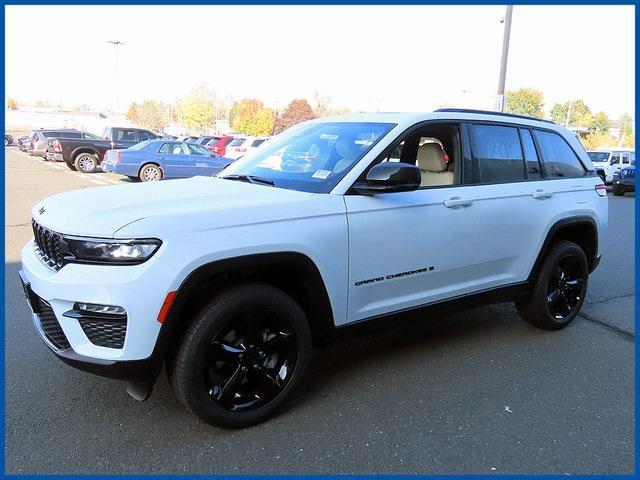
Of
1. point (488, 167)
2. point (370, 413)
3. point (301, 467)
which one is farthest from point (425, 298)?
point (301, 467)

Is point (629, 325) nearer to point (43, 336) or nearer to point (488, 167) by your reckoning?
point (488, 167)

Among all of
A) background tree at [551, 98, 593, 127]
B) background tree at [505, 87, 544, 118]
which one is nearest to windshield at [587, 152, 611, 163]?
background tree at [505, 87, 544, 118]

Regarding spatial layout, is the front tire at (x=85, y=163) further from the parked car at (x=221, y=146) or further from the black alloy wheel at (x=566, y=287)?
the black alloy wheel at (x=566, y=287)

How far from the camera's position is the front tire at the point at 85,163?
66.2 feet

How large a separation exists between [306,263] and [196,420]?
114cm

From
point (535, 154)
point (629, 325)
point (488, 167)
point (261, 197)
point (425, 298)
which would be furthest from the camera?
point (629, 325)

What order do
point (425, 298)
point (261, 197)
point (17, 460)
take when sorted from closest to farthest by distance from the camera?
point (17, 460)
point (261, 197)
point (425, 298)

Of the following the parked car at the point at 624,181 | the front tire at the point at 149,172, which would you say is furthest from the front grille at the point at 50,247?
the parked car at the point at 624,181

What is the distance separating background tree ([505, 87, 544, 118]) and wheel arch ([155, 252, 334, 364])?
317 ft

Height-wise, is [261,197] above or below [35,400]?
above

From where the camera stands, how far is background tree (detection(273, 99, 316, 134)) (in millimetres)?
89012

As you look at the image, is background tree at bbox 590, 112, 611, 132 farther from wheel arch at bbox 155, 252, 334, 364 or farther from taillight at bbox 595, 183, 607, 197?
wheel arch at bbox 155, 252, 334, 364

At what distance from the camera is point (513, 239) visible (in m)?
4.10

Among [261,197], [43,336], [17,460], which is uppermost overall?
[261,197]
